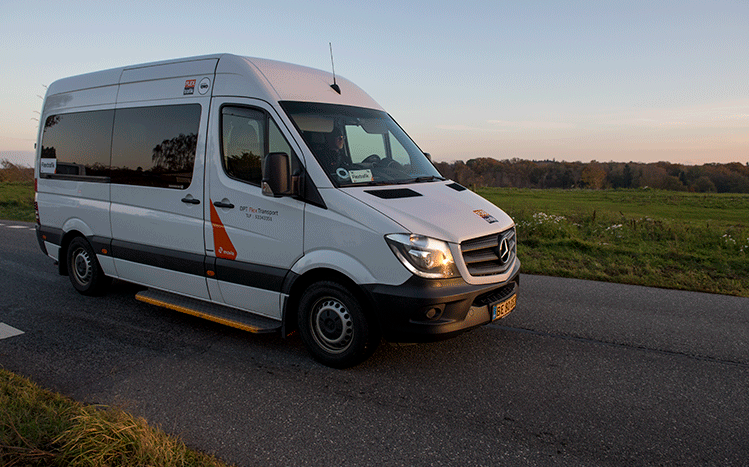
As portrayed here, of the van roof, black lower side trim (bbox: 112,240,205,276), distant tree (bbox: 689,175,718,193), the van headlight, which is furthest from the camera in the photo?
distant tree (bbox: 689,175,718,193)

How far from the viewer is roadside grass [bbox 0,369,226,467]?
110 inches

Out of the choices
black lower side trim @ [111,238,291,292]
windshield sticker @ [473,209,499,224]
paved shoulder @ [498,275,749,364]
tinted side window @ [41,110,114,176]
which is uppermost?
tinted side window @ [41,110,114,176]

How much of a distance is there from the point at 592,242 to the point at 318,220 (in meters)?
8.37

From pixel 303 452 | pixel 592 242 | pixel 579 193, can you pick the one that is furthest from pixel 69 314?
pixel 579 193

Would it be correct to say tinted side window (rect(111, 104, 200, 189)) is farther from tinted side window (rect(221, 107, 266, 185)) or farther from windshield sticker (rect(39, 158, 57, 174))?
windshield sticker (rect(39, 158, 57, 174))

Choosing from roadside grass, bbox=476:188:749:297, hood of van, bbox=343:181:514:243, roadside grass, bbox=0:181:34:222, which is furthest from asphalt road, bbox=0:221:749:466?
roadside grass, bbox=0:181:34:222

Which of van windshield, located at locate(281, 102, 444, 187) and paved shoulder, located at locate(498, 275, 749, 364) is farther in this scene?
paved shoulder, located at locate(498, 275, 749, 364)

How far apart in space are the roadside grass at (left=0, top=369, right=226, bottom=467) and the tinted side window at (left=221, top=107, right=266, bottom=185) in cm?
233

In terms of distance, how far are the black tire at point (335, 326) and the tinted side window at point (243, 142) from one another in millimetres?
1175

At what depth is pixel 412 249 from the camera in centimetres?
414

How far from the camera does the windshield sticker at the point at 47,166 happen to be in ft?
23.9

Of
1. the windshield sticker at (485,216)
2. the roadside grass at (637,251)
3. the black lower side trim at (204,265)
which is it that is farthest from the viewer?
the roadside grass at (637,251)

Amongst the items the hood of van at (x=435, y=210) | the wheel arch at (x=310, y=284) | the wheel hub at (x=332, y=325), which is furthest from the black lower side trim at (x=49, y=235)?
the hood of van at (x=435, y=210)

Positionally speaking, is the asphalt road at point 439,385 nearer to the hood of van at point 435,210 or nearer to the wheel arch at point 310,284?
the wheel arch at point 310,284
